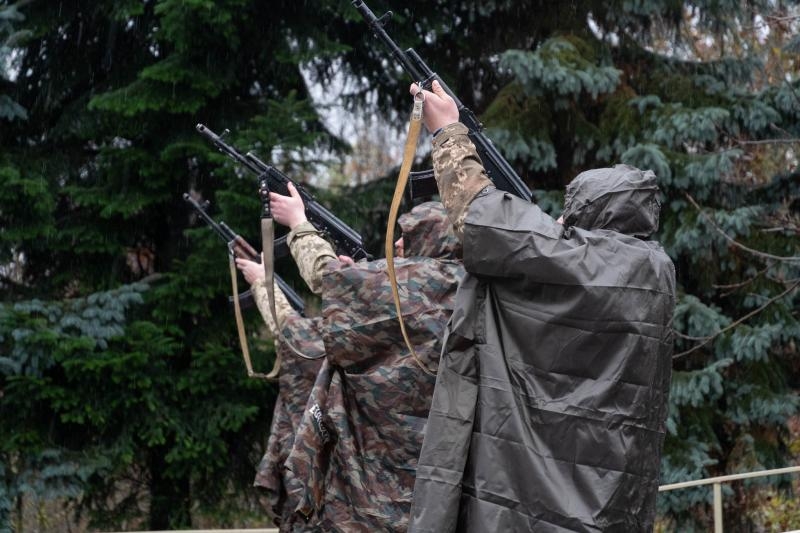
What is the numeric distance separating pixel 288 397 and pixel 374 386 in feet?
5.49

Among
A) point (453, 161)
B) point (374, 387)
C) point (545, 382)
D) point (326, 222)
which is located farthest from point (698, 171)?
point (545, 382)

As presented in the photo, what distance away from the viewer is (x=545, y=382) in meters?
3.01

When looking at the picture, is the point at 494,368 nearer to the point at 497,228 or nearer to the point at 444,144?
the point at 497,228

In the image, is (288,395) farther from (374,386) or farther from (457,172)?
(457,172)

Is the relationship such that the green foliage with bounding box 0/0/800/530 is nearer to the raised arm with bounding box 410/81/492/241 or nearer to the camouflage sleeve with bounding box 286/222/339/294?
the camouflage sleeve with bounding box 286/222/339/294

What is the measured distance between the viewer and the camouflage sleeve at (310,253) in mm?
4652

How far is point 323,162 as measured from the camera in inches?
345

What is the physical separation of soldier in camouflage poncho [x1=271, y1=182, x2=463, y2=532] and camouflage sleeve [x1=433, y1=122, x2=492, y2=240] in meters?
0.95

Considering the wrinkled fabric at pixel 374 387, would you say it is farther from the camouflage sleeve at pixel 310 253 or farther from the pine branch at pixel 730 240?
the pine branch at pixel 730 240

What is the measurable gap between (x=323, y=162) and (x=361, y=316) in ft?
15.6

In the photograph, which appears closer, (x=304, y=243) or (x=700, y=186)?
(x=304, y=243)

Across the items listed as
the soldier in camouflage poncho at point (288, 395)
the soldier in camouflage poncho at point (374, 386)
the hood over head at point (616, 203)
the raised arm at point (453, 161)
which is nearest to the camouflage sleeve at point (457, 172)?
the raised arm at point (453, 161)

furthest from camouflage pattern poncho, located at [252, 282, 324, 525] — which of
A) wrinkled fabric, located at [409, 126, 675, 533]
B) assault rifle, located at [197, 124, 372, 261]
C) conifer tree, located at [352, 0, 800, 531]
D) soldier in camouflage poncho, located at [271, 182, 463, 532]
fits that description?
conifer tree, located at [352, 0, 800, 531]

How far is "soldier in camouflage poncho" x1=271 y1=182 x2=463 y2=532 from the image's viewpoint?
410 cm
